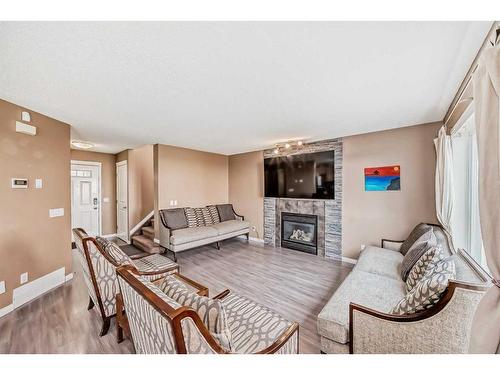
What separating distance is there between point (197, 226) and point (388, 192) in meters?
3.86

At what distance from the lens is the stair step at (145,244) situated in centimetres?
411

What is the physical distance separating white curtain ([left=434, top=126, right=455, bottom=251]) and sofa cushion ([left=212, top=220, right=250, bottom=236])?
3.62m

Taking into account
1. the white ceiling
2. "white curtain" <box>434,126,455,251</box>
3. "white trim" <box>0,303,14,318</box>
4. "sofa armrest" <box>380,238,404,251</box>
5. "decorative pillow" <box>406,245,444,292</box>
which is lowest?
"white trim" <box>0,303,14,318</box>

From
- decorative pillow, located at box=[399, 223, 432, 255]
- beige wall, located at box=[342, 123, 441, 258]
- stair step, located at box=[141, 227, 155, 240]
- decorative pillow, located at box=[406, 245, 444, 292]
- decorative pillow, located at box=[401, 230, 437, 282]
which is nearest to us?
decorative pillow, located at box=[406, 245, 444, 292]

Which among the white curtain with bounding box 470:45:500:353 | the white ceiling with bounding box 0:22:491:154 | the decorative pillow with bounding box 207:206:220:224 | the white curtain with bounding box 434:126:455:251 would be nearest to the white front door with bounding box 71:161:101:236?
the white ceiling with bounding box 0:22:491:154

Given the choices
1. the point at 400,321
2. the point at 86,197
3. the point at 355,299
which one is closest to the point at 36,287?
the point at 86,197

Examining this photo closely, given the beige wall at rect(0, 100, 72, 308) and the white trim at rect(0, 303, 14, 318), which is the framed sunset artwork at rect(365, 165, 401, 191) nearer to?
the beige wall at rect(0, 100, 72, 308)

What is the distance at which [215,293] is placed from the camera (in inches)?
102

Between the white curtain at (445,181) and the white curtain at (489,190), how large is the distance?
5.86ft

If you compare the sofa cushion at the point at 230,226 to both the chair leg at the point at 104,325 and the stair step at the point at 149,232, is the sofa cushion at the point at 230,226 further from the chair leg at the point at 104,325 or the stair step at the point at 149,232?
the chair leg at the point at 104,325

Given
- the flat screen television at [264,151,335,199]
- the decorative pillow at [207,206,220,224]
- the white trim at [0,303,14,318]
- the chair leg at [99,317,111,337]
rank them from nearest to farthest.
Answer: the chair leg at [99,317,111,337], the white trim at [0,303,14,318], the flat screen television at [264,151,335,199], the decorative pillow at [207,206,220,224]

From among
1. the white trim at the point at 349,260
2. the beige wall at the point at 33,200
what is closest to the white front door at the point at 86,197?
Answer: the beige wall at the point at 33,200

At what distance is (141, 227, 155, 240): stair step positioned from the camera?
4.54 metres

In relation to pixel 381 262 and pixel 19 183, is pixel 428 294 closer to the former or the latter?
pixel 381 262
